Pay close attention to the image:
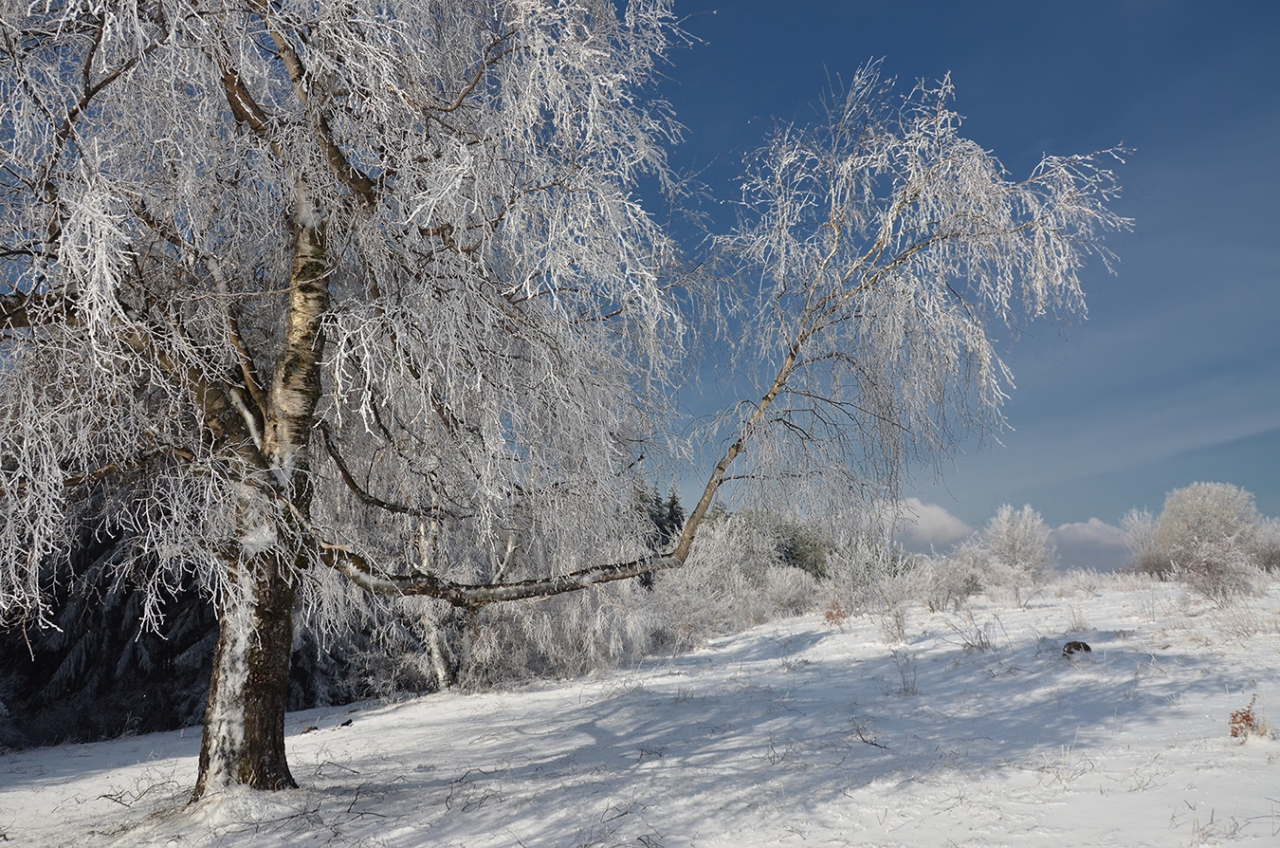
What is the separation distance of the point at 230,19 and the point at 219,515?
103 inches

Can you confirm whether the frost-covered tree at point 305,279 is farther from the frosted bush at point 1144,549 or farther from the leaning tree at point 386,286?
the frosted bush at point 1144,549

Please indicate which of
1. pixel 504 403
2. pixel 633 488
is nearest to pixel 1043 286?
pixel 633 488

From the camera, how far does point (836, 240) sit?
4.30 meters

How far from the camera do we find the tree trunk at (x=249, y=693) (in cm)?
420

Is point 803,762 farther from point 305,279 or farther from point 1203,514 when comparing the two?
point 1203,514

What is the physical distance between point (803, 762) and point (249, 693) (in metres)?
3.53

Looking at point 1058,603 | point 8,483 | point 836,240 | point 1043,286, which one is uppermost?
point 836,240

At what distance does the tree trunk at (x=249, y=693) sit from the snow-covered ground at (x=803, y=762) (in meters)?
0.22

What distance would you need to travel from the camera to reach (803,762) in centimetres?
507

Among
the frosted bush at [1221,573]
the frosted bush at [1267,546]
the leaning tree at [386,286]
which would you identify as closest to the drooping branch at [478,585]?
the leaning tree at [386,286]

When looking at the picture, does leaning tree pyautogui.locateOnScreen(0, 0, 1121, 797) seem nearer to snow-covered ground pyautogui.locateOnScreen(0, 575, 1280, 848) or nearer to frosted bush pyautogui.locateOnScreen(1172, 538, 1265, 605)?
snow-covered ground pyautogui.locateOnScreen(0, 575, 1280, 848)

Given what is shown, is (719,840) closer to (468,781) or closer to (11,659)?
(468,781)

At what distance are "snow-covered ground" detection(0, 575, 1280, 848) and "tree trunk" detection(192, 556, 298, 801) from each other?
22cm

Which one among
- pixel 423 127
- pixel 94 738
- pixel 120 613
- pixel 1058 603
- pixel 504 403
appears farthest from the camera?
pixel 1058 603
